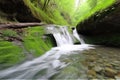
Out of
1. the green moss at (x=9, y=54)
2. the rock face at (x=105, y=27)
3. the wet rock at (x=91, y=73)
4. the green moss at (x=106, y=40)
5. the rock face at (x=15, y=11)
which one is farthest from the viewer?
the rock face at (x=15, y=11)

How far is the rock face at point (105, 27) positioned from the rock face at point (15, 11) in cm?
456

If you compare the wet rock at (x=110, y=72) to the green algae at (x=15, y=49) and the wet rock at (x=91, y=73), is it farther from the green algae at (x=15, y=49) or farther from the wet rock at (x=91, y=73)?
the green algae at (x=15, y=49)

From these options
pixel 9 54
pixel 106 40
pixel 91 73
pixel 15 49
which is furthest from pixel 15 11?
pixel 91 73

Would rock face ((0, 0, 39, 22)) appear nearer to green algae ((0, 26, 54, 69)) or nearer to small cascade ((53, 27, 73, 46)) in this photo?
small cascade ((53, 27, 73, 46))

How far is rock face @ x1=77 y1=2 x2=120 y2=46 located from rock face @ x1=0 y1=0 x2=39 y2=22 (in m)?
4.56

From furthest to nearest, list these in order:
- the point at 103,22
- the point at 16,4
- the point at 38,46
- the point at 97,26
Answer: the point at 16,4 < the point at 97,26 < the point at 103,22 < the point at 38,46

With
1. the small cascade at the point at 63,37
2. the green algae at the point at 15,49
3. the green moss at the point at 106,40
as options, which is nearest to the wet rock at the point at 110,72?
the green algae at the point at 15,49

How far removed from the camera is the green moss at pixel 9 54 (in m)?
4.97

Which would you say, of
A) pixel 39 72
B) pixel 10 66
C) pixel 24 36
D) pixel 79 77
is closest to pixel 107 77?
pixel 79 77

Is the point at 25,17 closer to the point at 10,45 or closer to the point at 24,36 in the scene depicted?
the point at 24,36

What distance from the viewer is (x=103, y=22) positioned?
9617 mm

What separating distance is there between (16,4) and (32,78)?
917 centimetres

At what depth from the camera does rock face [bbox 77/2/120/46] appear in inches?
355

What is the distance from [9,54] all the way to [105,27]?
20.8 feet
